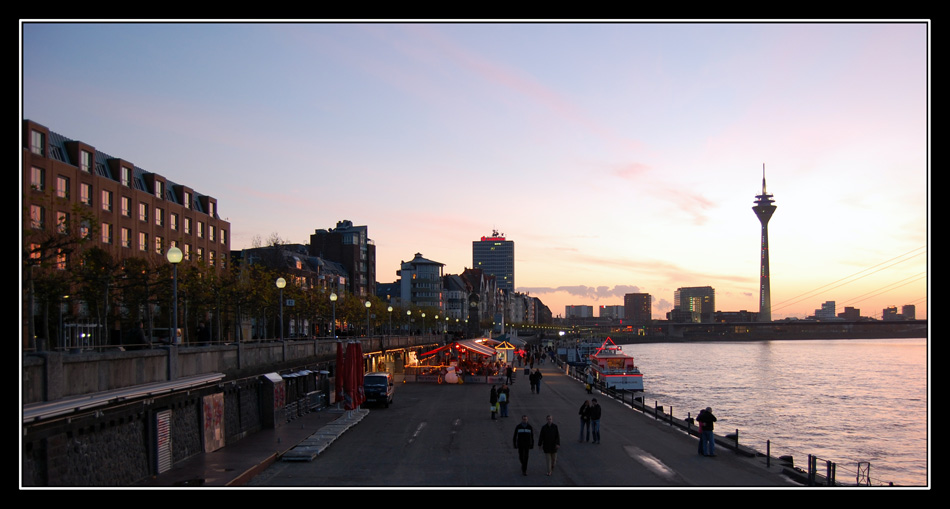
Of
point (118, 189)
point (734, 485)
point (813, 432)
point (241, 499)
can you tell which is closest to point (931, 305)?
point (734, 485)

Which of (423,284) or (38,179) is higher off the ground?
(38,179)

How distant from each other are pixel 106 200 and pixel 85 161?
388cm

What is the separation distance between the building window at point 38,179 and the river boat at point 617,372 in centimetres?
4889

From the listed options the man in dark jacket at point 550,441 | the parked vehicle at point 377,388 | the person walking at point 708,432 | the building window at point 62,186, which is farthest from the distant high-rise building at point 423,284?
the man in dark jacket at point 550,441

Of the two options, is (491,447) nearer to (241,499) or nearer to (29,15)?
(241,499)

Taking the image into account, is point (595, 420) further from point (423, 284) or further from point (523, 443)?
point (423, 284)

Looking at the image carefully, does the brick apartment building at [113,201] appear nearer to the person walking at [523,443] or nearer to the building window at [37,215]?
the building window at [37,215]

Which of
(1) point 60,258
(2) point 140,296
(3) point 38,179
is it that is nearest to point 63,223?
(2) point 140,296

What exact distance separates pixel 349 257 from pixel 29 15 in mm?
116939

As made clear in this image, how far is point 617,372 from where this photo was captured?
72000 millimetres

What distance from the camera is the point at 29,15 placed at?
13.6 meters

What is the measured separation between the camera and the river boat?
7081cm

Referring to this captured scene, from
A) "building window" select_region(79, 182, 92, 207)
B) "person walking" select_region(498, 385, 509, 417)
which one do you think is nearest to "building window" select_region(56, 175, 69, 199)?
"building window" select_region(79, 182, 92, 207)

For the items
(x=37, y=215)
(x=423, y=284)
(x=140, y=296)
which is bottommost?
(x=423, y=284)
